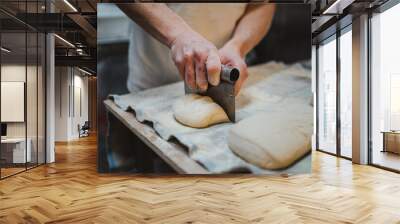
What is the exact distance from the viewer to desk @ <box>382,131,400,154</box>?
7100 mm

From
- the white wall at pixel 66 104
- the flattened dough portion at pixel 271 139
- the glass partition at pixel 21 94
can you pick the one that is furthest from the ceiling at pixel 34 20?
the white wall at pixel 66 104

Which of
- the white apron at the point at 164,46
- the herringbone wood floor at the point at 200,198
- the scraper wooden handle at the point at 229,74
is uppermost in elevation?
the white apron at the point at 164,46

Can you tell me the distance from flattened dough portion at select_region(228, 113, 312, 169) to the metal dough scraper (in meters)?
0.32

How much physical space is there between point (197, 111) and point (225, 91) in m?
0.58

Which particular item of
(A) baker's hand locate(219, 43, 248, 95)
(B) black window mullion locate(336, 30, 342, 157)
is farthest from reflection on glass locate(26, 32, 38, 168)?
(B) black window mullion locate(336, 30, 342, 157)

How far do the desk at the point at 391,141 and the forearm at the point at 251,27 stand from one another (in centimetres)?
319

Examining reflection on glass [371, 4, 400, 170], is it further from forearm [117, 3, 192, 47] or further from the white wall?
the white wall

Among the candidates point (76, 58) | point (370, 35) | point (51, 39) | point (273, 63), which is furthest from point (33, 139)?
point (370, 35)

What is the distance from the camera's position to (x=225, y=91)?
249 inches

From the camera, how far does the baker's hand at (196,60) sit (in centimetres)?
629

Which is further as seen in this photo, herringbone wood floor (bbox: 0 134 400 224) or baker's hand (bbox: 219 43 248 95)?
baker's hand (bbox: 219 43 248 95)

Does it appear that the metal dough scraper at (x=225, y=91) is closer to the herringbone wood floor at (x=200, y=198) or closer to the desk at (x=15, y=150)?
the herringbone wood floor at (x=200, y=198)

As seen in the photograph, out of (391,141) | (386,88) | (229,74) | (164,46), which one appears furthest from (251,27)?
(391,141)

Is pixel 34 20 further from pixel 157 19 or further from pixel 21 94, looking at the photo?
pixel 157 19
